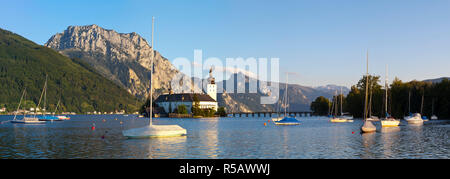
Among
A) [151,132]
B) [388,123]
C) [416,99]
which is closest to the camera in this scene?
[151,132]

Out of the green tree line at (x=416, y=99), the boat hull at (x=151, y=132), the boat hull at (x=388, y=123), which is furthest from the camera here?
the green tree line at (x=416, y=99)

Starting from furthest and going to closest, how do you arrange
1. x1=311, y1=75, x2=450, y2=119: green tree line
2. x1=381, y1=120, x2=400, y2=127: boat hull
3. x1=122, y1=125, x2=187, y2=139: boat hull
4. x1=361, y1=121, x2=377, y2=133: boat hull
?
1. x1=311, y1=75, x2=450, y2=119: green tree line
2. x1=381, y1=120, x2=400, y2=127: boat hull
3. x1=361, y1=121, x2=377, y2=133: boat hull
4. x1=122, y1=125, x2=187, y2=139: boat hull

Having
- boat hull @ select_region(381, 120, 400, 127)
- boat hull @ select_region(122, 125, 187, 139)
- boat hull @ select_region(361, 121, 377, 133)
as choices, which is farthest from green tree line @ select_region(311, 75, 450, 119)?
boat hull @ select_region(122, 125, 187, 139)

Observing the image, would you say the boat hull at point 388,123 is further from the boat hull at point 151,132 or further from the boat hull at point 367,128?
the boat hull at point 151,132

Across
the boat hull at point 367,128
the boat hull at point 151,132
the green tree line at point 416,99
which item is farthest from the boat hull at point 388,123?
the boat hull at point 151,132

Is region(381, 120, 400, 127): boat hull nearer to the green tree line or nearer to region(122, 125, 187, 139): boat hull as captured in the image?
the green tree line

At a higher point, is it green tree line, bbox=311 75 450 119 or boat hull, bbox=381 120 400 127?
green tree line, bbox=311 75 450 119

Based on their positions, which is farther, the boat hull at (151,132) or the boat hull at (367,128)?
the boat hull at (367,128)

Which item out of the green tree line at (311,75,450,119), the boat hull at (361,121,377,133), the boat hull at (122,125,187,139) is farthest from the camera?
the green tree line at (311,75,450,119)

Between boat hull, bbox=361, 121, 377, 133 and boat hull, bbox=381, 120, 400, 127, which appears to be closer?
boat hull, bbox=361, 121, 377, 133

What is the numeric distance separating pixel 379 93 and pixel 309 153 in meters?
152

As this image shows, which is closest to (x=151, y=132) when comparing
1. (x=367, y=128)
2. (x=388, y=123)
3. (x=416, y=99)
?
(x=367, y=128)

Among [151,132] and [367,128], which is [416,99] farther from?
[151,132]
